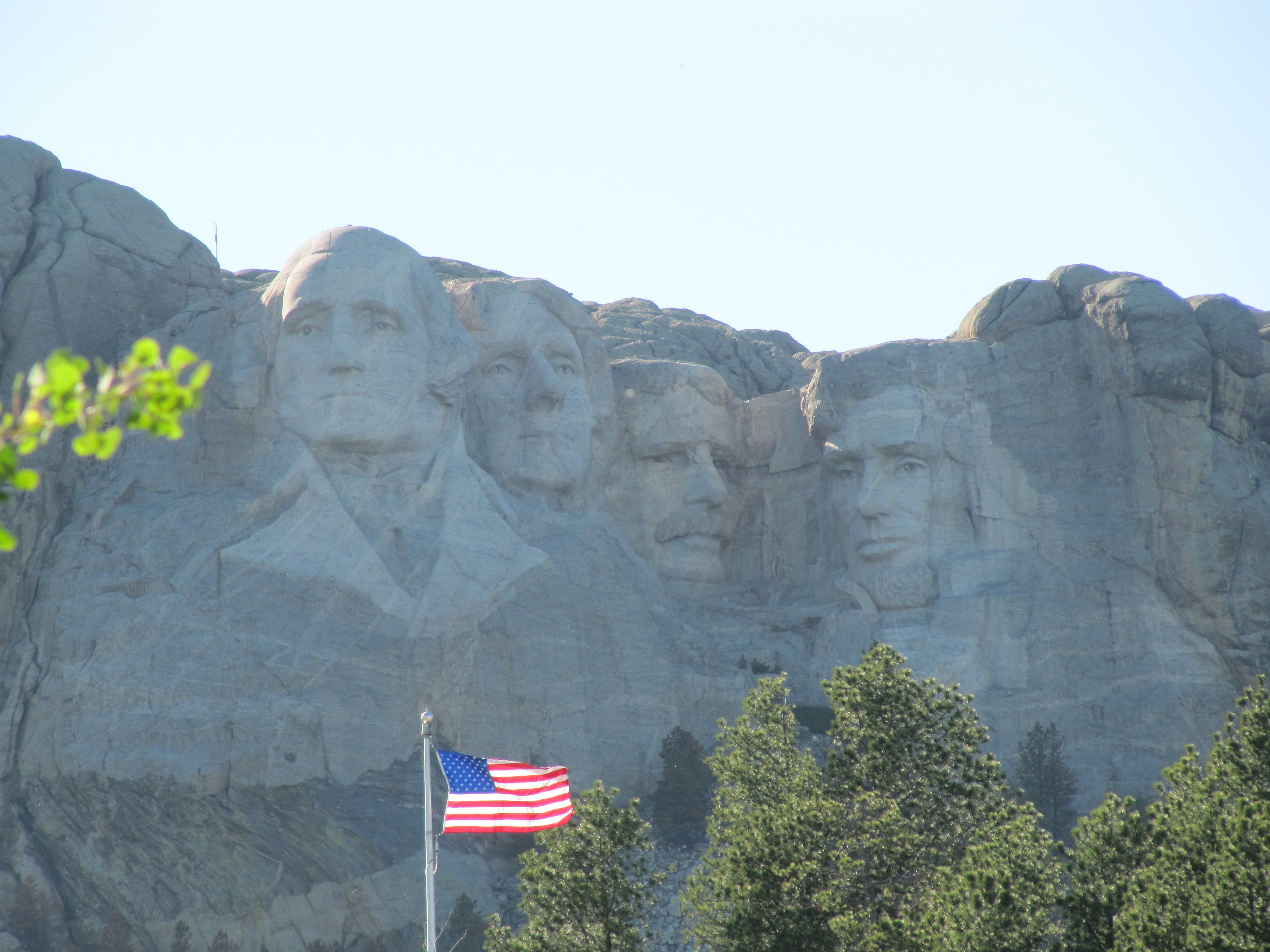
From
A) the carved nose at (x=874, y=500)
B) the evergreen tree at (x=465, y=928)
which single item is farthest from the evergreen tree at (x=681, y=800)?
the carved nose at (x=874, y=500)

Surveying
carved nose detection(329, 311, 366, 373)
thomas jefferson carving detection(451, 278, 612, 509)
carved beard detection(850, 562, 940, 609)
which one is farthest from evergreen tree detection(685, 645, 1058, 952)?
thomas jefferson carving detection(451, 278, 612, 509)

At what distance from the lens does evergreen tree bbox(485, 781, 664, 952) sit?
2106cm

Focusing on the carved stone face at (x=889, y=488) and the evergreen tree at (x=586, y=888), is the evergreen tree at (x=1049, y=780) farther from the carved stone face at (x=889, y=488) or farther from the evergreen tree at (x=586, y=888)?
the evergreen tree at (x=586, y=888)

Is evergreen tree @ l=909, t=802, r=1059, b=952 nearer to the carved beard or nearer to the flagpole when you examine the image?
the flagpole

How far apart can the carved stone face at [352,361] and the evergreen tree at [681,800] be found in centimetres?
844

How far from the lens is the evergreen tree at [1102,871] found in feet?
56.9

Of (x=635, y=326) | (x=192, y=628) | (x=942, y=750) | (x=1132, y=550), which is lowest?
(x=942, y=750)

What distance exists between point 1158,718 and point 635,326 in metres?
19.2

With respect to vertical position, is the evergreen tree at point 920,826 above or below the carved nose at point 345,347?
below

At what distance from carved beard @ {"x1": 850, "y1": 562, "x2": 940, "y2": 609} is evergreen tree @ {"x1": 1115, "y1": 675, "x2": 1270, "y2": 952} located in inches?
614

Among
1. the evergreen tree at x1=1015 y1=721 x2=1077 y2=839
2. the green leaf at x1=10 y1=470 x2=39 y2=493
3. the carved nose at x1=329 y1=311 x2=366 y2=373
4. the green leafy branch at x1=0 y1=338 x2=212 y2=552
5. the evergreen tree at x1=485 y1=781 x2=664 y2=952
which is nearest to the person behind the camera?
the green leafy branch at x1=0 y1=338 x2=212 y2=552

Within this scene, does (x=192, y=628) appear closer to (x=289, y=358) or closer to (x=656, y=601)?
(x=289, y=358)

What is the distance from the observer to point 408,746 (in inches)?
1160

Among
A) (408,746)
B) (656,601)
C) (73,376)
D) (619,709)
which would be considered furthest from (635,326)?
(73,376)
